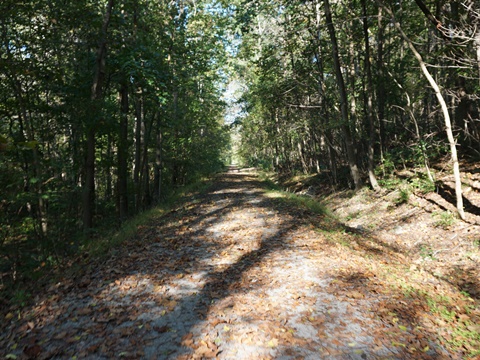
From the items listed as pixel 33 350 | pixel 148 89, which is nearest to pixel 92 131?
pixel 148 89

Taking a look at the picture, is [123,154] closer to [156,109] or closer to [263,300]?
[156,109]

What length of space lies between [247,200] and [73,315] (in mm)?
9436

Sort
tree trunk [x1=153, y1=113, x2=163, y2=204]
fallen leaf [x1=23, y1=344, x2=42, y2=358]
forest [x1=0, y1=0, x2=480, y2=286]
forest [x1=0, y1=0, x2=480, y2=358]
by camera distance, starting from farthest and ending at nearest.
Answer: tree trunk [x1=153, y1=113, x2=163, y2=204] → forest [x1=0, y1=0, x2=480, y2=286] → forest [x1=0, y1=0, x2=480, y2=358] → fallen leaf [x1=23, y1=344, x2=42, y2=358]

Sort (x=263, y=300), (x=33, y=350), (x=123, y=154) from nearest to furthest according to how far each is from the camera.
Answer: (x=33, y=350) → (x=263, y=300) → (x=123, y=154)

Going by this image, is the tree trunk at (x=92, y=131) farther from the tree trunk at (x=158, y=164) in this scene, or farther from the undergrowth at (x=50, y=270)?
the tree trunk at (x=158, y=164)

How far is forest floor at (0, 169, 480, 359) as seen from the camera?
3.50 meters

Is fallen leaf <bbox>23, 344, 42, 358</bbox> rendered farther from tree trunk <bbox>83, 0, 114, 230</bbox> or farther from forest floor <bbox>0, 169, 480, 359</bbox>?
tree trunk <bbox>83, 0, 114, 230</bbox>

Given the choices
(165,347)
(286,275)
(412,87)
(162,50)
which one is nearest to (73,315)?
(165,347)

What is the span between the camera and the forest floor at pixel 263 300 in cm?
350

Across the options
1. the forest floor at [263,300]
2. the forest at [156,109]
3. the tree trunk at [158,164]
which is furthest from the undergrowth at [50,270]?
the tree trunk at [158,164]

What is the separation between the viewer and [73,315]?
4141 mm

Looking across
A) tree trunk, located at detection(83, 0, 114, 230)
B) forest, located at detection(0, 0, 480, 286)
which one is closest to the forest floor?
forest, located at detection(0, 0, 480, 286)

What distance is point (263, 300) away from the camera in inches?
180

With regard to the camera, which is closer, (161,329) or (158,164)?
(161,329)
